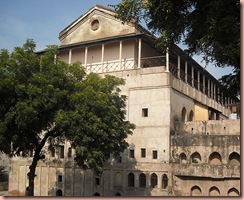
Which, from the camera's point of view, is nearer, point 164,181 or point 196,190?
point 196,190

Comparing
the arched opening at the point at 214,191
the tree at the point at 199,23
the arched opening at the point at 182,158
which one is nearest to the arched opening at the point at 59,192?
the arched opening at the point at 182,158

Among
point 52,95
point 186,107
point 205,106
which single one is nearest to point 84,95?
point 52,95

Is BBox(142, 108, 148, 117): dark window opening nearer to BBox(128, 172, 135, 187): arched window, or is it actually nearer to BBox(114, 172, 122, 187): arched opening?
BBox(128, 172, 135, 187): arched window

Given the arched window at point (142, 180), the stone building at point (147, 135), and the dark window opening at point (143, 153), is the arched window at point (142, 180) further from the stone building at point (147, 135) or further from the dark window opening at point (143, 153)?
the dark window opening at point (143, 153)

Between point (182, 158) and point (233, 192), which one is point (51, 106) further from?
point (233, 192)

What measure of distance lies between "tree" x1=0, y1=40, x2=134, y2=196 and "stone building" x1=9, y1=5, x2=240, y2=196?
22.7 ft

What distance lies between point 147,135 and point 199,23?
1731 centimetres

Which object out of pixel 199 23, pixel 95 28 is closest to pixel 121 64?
pixel 95 28

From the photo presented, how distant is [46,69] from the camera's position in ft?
70.3

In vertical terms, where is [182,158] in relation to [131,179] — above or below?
above

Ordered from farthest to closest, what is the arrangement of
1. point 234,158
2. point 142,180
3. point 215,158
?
point 142,180
point 215,158
point 234,158

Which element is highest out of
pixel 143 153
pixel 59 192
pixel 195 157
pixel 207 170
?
pixel 143 153

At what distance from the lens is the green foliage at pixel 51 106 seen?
1980cm

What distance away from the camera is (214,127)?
28906 millimetres
